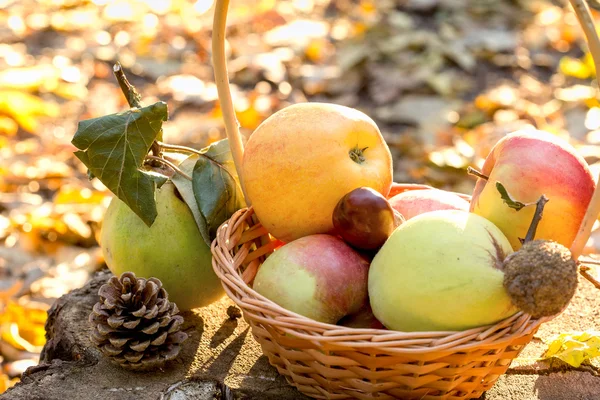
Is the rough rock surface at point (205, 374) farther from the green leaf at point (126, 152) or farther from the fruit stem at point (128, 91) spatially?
the fruit stem at point (128, 91)

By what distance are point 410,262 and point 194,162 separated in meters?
0.71

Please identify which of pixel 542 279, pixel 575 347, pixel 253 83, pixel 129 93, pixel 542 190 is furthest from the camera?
pixel 253 83

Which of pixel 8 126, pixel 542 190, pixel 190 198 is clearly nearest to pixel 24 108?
pixel 8 126

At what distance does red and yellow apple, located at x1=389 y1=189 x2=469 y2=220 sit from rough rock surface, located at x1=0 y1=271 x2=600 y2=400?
0.38 meters

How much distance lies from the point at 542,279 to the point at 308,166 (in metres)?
0.57

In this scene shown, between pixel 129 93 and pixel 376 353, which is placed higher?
pixel 129 93

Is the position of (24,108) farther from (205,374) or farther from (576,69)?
(576,69)

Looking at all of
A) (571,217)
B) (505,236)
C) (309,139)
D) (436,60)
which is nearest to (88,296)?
(309,139)

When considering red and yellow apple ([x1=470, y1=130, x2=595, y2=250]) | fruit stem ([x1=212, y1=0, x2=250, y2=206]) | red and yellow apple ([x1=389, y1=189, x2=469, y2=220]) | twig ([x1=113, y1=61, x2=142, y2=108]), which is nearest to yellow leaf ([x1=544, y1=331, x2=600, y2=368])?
red and yellow apple ([x1=470, y1=130, x2=595, y2=250])

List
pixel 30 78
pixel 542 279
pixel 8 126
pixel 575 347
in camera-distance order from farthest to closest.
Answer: pixel 30 78 → pixel 8 126 → pixel 575 347 → pixel 542 279

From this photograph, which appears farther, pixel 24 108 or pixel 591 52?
pixel 24 108

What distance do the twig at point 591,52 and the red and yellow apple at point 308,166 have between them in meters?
0.45

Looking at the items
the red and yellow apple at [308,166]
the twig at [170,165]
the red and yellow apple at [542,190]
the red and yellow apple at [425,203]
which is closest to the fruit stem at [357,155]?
the red and yellow apple at [308,166]

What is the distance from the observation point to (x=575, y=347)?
158 centimetres
